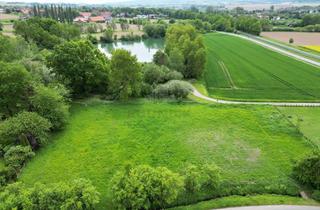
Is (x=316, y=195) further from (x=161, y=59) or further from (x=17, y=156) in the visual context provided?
(x=161, y=59)

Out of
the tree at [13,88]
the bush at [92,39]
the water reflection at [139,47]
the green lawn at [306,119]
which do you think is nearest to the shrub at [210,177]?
the green lawn at [306,119]

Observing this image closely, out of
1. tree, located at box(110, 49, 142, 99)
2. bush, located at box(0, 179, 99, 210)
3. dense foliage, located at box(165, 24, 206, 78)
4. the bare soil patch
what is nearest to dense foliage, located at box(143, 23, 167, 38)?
the bare soil patch

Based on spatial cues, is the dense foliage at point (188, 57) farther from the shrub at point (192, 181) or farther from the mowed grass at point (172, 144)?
the shrub at point (192, 181)

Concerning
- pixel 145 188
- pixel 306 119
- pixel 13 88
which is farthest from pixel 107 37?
pixel 145 188

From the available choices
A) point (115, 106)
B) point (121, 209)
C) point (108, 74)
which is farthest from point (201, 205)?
point (108, 74)

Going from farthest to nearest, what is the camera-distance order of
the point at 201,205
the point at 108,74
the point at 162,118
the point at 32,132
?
the point at 108,74 → the point at 162,118 → the point at 32,132 → the point at 201,205

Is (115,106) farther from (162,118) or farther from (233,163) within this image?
(233,163)

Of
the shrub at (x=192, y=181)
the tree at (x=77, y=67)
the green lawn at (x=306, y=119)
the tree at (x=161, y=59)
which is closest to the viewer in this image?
the shrub at (x=192, y=181)
